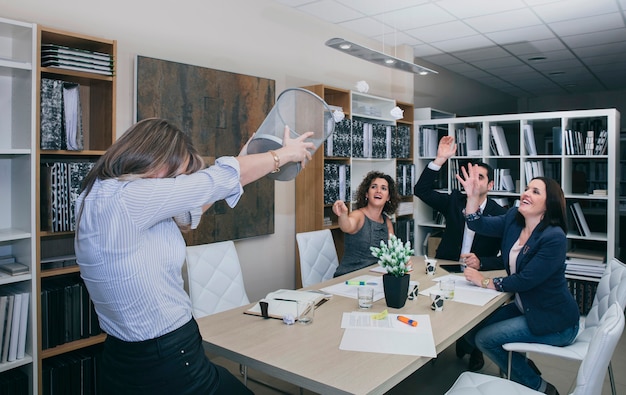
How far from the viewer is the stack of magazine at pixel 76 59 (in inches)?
97.6

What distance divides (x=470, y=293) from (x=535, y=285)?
13.2 inches

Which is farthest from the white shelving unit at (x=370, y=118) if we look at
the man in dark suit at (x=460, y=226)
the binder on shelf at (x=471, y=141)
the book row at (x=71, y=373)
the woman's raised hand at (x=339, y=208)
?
the book row at (x=71, y=373)

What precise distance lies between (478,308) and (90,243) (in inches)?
72.4

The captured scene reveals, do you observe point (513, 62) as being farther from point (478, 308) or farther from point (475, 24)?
point (478, 308)

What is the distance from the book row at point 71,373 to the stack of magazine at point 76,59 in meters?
1.56

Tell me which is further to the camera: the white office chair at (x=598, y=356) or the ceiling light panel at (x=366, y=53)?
the ceiling light panel at (x=366, y=53)

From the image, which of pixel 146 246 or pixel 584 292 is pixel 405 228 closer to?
pixel 584 292

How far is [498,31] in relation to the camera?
4.92m

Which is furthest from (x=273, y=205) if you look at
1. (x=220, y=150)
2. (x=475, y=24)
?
(x=475, y=24)

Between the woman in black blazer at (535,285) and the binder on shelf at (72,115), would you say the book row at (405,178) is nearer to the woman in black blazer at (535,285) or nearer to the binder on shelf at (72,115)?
the woman in black blazer at (535,285)

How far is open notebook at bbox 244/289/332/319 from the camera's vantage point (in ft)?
7.30

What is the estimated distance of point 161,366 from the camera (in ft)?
4.48

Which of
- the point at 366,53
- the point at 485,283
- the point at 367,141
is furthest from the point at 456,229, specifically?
the point at 366,53

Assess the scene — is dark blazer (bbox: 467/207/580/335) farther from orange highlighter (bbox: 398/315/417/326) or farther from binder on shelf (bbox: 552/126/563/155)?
binder on shelf (bbox: 552/126/563/155)
